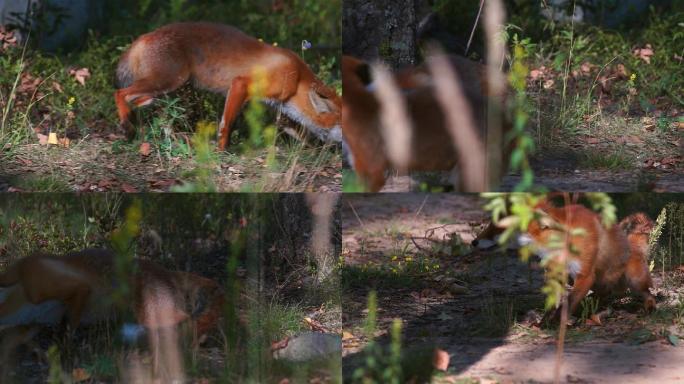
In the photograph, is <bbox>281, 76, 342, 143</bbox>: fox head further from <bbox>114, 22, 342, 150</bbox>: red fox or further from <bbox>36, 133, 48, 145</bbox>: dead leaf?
<bbox>36, 133, 48, 145</bbox>: dead leaf

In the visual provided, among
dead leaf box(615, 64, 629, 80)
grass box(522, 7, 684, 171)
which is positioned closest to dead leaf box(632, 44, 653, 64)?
grass box(522, 7, 684, 171)

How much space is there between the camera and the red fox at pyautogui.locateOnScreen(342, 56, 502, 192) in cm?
465

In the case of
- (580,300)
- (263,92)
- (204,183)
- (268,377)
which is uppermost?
(263,92)

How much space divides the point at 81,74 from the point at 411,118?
10.9 feet

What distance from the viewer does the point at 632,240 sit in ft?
18.3

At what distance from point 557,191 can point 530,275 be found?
3.11 feet

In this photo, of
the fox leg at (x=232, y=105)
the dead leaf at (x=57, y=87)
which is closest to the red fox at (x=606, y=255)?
the fox leg at (x=232, y=105)

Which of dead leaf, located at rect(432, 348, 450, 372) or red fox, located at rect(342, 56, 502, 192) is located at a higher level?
red fox, located at rect(342, 56, 502, 192)

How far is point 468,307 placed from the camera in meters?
5.71

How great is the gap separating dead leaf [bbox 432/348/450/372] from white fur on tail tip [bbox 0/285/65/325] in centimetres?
197

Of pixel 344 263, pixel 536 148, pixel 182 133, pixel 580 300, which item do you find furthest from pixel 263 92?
pixel 580 300

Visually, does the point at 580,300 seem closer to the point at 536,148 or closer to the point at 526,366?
the point at 526,366

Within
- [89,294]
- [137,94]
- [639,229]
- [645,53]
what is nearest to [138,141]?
→ [137,94]

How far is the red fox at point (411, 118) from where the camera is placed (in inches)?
183
